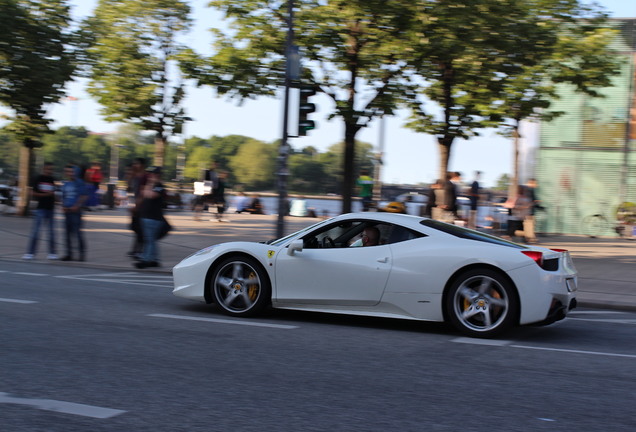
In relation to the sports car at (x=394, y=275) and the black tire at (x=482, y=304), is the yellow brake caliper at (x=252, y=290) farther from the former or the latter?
the black tire at (x=482, y=304)

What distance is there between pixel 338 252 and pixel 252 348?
175 cm

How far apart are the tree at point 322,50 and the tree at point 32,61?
300 inches

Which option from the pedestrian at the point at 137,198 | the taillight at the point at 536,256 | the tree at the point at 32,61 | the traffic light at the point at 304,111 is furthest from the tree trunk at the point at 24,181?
the taillight at the point at 536,256

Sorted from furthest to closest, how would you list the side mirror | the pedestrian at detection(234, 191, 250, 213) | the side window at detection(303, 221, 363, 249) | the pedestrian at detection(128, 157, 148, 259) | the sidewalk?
the pedestrian at detection(234, 191, 250, 213), the pedestrian at detection(128, 157, 148, 259), the sidewalk, the side window at detection(303, 221, 363, 249), the side mirror

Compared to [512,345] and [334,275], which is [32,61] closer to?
[334,275]

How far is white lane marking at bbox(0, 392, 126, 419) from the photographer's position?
4354 millimetres

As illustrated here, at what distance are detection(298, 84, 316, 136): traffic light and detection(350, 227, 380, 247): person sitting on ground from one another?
6.20 metres

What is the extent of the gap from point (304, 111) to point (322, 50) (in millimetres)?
3133

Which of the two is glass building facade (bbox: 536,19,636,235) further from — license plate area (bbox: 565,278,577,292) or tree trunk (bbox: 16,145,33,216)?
license plate area (bbox: 565,278,577,292)

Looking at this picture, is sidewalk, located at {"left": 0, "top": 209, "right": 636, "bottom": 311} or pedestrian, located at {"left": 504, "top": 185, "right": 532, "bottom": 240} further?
pedestrian, located at {"left": 504, "top": 185, "right": 532, "bottom": 240}

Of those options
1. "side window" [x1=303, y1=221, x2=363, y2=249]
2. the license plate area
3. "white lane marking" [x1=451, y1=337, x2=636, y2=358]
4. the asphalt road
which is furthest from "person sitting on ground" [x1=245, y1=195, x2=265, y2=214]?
"white lane marking" [x1=451, y1=337, x2=636, y2=358]

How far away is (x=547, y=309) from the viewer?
7051 millimetres

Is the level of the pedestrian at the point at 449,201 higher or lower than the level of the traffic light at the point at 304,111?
lower

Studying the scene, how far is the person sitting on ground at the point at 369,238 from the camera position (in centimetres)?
780
